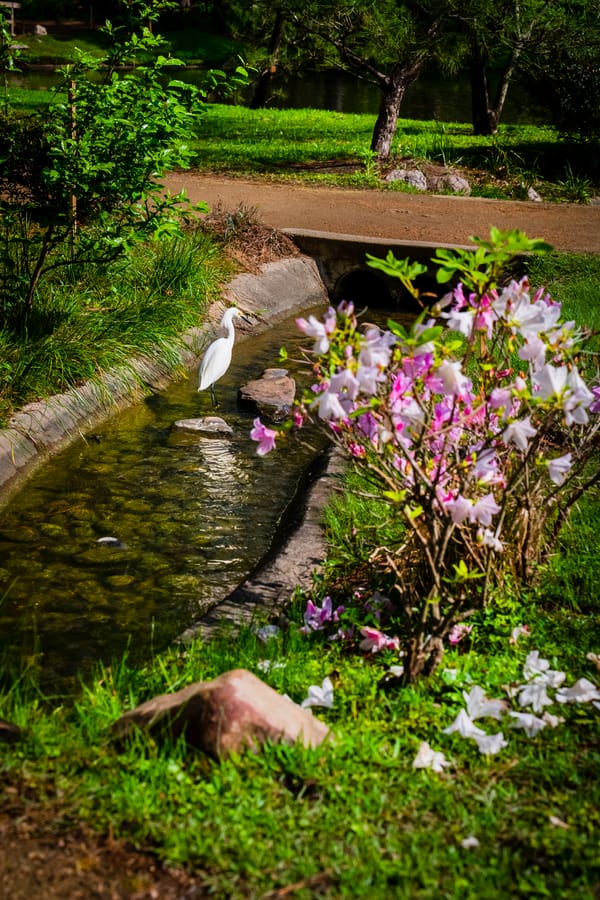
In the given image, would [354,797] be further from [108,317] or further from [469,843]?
[108,317]

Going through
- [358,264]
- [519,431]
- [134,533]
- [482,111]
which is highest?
[482,111]

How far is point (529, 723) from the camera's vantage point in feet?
10.1

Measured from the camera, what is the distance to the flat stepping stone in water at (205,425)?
668cm

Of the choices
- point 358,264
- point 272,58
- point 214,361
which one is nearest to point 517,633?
point 214,361

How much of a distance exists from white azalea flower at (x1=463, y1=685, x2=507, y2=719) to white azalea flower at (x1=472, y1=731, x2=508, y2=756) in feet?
0.40

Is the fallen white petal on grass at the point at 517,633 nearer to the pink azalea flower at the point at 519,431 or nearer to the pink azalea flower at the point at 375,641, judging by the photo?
the pink azalea flower at the point at 375,641

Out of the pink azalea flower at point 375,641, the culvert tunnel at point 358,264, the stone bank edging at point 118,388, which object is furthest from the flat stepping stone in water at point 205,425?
the culvert tunnel at point 358,264

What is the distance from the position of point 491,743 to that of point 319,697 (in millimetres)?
534

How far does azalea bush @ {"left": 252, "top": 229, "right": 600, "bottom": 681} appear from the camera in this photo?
3.14m

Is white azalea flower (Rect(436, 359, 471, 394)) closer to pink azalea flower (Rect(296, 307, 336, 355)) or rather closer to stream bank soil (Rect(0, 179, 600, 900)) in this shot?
pink azalea flower (Rect(296, 307, 336, 355))

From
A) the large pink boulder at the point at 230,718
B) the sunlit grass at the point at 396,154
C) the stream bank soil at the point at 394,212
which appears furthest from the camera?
the sunlit grass at the point at 396,154

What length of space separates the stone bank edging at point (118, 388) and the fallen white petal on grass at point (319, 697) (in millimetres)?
2700

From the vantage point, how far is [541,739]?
307 centimetres

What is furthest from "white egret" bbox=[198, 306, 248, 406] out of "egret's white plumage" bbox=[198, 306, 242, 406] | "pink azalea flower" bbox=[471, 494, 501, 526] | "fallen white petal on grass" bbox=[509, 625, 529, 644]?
"pink azalea flower" bbox=[471, 494, 501, 526]
